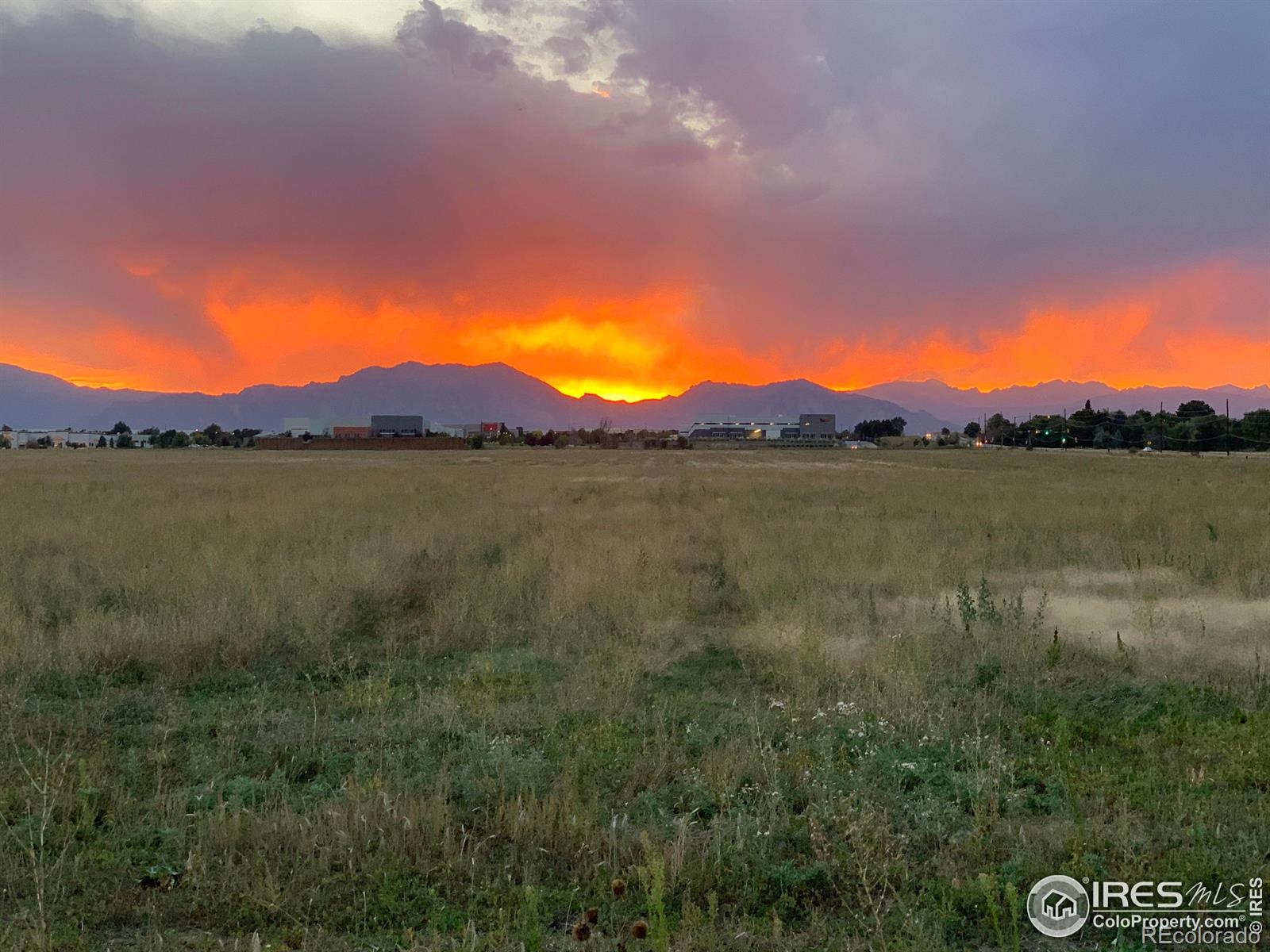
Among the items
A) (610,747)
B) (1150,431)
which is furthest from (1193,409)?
(610,747)

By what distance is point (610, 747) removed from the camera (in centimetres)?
666

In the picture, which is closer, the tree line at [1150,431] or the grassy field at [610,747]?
the grassy field at [610,747]

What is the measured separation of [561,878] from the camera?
4809 millimetres

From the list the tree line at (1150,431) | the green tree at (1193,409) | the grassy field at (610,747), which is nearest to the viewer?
the grassy field at (610,747)

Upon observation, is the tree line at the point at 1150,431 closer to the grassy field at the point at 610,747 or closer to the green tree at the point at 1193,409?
the green tree at the point at 1193,409

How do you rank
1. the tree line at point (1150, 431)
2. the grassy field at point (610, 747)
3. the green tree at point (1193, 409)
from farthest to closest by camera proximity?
the green tree at point (1193, 409)
the tree line at point (1150, 431)
the grassy field at point (610, 747)

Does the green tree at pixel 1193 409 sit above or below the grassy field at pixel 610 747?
above

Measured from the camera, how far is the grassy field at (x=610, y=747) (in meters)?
4.51

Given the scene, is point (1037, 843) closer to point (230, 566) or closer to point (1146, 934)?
point (1146, 934)

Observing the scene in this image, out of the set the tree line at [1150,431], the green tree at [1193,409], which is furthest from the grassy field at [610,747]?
the green tree at [1193,409]

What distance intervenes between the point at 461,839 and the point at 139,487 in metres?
41.8

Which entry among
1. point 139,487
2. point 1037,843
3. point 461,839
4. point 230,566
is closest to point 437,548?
point 230,566

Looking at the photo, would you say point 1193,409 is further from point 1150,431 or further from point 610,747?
point 610,747

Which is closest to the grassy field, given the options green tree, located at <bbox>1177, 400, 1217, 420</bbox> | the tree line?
the tree line
